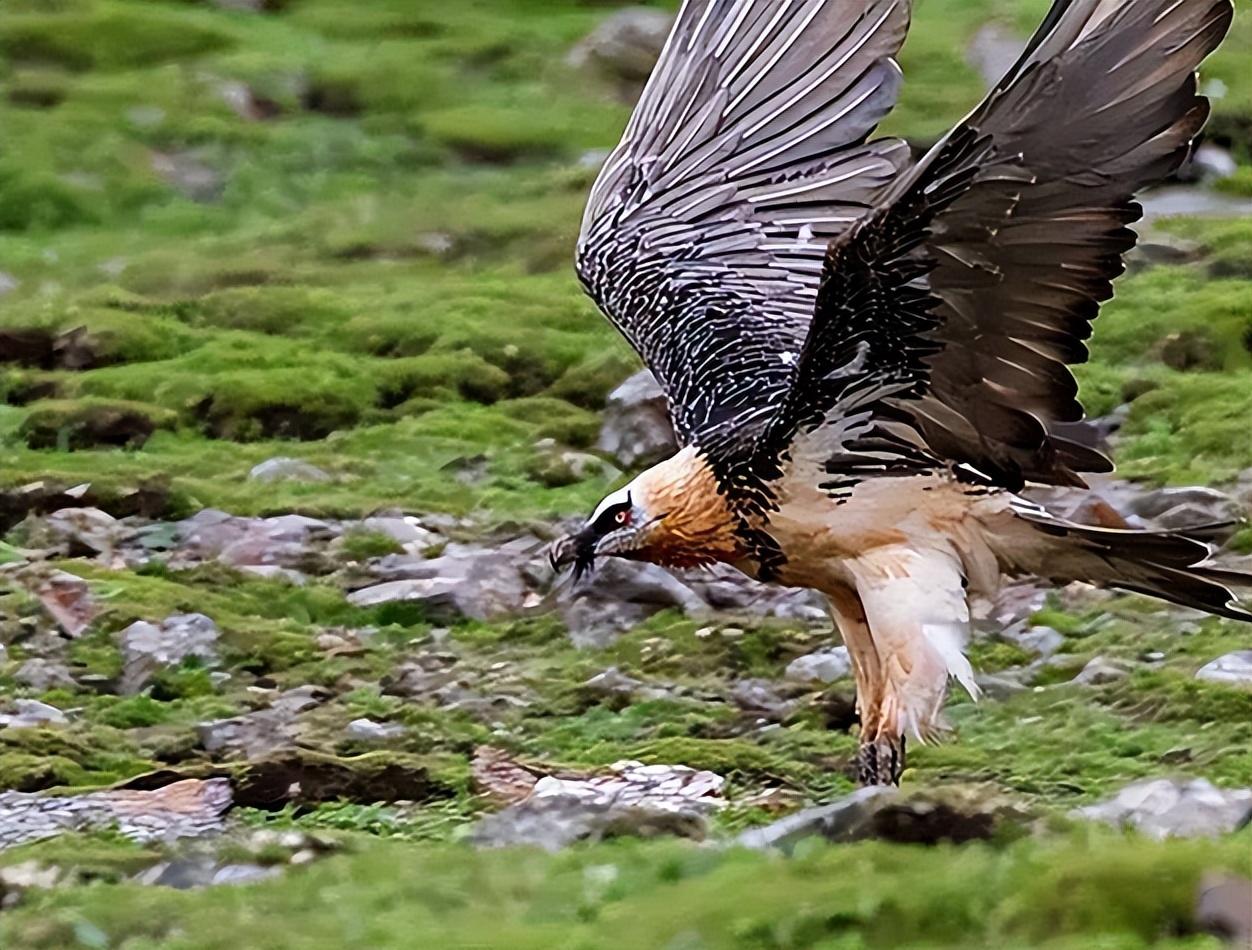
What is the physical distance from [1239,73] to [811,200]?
60.7ft

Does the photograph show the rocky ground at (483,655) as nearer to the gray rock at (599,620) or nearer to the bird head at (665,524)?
the gray rock at (599,620)

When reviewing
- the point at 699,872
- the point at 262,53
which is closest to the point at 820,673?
the point at 699,872

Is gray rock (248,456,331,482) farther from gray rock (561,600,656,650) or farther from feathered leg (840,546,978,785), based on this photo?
feathered leg (840,546,978,785)

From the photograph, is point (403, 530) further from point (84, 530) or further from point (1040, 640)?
point (1040, 640)

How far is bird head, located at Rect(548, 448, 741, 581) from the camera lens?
8.01m

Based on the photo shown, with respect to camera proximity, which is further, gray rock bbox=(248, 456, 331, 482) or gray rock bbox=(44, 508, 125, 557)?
gray rock bbox=(248, 456, 331, 482)

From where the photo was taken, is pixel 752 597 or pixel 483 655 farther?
pixel 752 597

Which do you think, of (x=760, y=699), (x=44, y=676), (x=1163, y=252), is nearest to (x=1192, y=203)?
(x=1163, y=252)

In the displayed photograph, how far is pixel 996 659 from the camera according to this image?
10484 millimetres

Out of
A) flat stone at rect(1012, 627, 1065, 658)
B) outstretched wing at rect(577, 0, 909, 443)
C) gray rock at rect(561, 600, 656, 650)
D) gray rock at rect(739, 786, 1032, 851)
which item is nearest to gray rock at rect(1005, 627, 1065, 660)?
flat stone at rect(1012, 627, 1065, 658)

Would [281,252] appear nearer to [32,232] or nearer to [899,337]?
[32,232]

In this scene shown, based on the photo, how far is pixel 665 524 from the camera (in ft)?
26.5

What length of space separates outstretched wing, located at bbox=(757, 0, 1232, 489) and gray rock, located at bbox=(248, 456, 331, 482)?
743 cm

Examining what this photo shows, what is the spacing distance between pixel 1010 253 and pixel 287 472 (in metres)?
8.71
